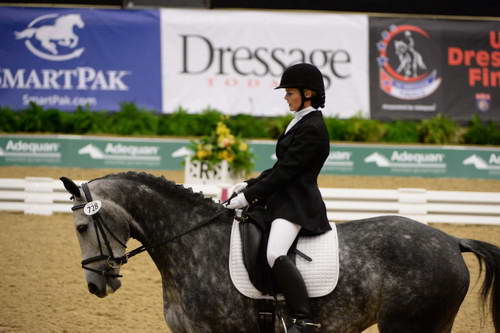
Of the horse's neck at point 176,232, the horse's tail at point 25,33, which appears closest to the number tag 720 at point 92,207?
the horse's neck at point 176,232

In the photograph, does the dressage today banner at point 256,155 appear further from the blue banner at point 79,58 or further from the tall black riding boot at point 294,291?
the tall black riding boot at point 294,291

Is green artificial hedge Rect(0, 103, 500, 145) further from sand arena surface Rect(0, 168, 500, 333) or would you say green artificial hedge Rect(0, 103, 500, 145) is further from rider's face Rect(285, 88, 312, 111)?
rider's face Rect(285, 88, 312, 111)

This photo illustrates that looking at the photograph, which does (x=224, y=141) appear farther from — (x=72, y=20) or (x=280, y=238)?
(x=72, y=20)

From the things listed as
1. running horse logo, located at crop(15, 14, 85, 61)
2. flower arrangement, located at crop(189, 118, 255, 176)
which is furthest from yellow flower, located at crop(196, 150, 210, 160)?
running horse logo, located at crop(15, 14, 85, 61)

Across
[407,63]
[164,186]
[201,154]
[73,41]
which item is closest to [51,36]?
[73,41]

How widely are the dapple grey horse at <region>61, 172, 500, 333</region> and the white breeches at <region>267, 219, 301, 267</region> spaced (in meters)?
0.27

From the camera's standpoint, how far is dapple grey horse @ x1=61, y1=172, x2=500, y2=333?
2973mm

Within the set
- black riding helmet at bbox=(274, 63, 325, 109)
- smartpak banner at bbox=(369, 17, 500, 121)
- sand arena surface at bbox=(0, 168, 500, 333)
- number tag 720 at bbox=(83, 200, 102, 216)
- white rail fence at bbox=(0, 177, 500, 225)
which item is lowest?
sand arena surface at bbox=(0, 168, 500, 333)

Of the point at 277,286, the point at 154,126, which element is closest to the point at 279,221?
the point at 277,286

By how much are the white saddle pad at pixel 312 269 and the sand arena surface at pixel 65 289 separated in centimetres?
91

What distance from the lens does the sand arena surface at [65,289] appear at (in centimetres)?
482

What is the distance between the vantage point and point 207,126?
537 inches

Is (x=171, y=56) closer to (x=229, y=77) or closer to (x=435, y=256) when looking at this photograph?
(x=229, y=77)

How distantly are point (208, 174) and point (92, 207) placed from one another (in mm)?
6174
